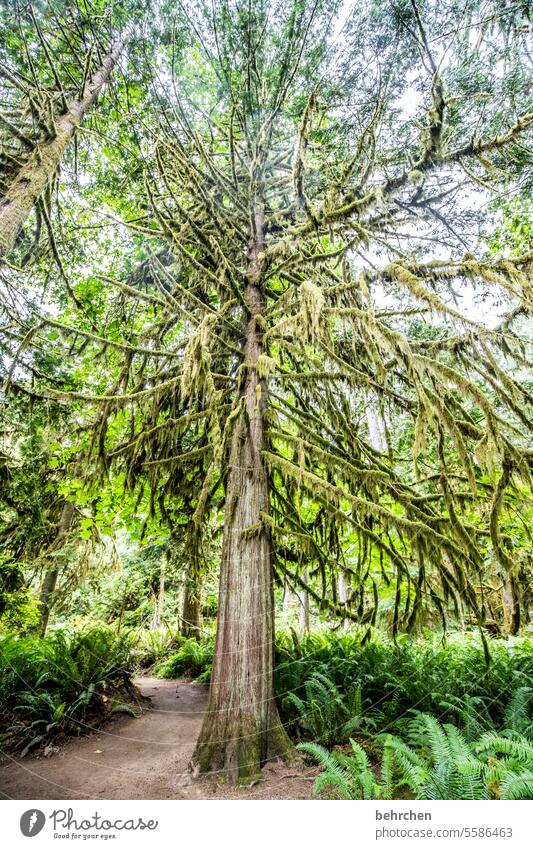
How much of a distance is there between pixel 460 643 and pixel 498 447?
259 inches

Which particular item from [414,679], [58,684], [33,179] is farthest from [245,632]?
[33,179]

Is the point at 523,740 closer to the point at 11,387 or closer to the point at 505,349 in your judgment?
the point at 505,349

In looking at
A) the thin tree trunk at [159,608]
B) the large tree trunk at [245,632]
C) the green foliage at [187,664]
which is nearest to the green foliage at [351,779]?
the large tree trunk at [245,632]

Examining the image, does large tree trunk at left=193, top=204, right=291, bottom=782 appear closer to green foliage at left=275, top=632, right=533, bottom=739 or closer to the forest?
the forest

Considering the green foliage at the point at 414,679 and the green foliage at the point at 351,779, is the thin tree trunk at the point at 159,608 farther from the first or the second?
the green foliage at the point at 351,779

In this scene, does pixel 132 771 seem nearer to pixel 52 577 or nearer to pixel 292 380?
pixel 292 380

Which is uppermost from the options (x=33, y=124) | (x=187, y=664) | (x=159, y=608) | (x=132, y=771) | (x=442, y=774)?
(x=33, y=124)

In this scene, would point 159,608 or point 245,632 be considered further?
point 159,608

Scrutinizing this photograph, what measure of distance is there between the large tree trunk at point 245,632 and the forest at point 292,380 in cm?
2

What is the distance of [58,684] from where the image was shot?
14.9 feet

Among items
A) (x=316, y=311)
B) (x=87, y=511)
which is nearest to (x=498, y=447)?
(x=316, y=311)

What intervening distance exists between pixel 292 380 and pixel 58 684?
482cm

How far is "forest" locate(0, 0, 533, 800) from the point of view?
2848 millimetres

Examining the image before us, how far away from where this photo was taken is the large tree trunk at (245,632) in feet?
9.49
